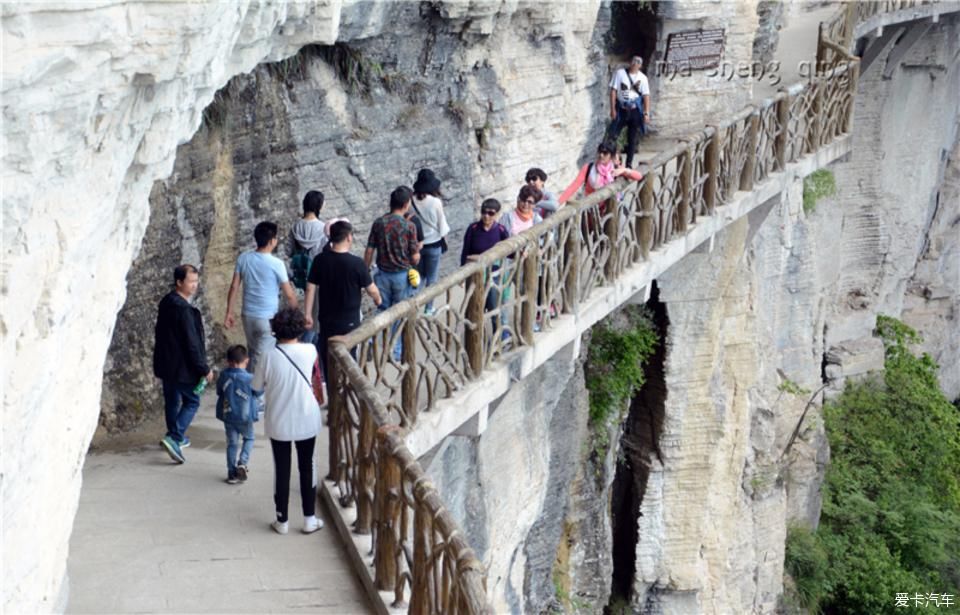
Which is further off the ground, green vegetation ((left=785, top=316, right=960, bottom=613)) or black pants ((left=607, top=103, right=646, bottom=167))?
black pants ((left=607, top=103, right=646, bottom=167))

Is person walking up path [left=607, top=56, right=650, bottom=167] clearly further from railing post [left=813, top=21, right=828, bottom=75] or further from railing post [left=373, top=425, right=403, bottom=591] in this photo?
railing post [left=373, top=425, right=403, bottom=591]

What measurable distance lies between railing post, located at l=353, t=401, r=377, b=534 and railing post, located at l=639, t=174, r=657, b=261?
4.47 metres

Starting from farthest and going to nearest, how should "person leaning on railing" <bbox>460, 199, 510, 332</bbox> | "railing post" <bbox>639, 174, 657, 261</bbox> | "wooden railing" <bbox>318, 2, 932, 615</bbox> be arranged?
"railing post" <bbox>639, 174, 657, 261</bbox> < "person leaning on railing" <bbox>460, 199, 510, 332</bbox> < "wooden railing" <bbox>318, 2, 932, 615</bbox>

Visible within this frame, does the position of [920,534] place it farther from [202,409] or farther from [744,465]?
[202,409]

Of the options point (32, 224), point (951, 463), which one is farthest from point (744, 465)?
point (32, 224)

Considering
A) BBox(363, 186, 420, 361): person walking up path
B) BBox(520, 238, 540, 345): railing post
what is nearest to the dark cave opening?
BBox(520, 238, 540, 345): railing post

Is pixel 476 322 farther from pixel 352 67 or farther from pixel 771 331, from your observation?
pixel 771 331

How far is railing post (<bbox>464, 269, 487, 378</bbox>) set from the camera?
351 inches

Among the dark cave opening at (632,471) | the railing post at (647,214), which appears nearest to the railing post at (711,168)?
the railing post at (647,214)

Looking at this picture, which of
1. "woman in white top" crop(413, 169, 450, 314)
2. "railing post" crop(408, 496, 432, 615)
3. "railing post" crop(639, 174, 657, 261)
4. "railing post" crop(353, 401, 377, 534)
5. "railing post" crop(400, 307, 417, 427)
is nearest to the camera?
"railing post" crop(408, 496, 432, 615)

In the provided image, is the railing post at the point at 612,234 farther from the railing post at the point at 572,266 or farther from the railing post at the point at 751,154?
the railing post at the point at 751,154

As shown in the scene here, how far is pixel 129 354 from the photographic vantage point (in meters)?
9.80

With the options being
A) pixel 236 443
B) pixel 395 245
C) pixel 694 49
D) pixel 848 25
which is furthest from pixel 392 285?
pixel 848 25

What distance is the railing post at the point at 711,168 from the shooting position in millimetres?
12555
